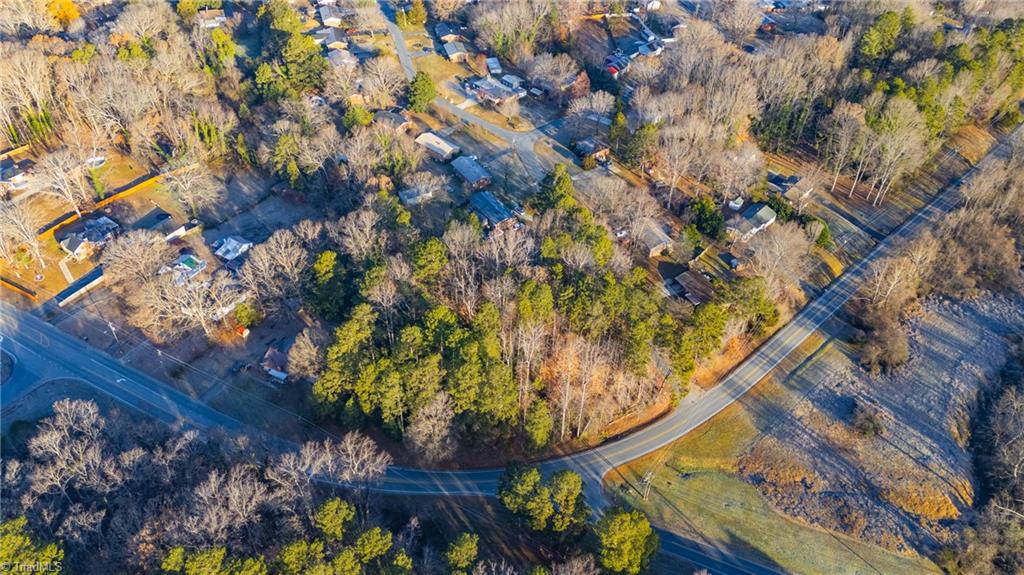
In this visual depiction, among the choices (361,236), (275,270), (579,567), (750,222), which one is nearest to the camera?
(579,567)

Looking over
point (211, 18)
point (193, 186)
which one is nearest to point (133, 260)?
point (193, 186)

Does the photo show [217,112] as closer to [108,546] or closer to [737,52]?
[108,546]

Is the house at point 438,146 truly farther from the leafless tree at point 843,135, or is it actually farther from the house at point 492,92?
the leafless tree at point 843,135

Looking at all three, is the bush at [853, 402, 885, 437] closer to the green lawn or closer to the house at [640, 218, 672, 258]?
the green lawn

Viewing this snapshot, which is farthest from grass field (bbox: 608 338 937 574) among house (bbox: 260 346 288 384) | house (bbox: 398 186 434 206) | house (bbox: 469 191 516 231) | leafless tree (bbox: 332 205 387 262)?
house (bbox: 398 186 434 206)

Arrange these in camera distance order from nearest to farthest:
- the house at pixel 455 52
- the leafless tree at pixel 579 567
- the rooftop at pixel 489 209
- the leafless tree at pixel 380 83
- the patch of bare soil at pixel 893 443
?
the leafless tree at pixel 579 567, the patch of bare soil at pixel 893 443, the rooftop at pixel 489 209, the leafless tree at pixel 380 83, the house at pixel 455 52

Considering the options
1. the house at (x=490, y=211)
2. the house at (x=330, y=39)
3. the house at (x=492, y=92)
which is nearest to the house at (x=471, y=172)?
the house at (x=490, y=211)

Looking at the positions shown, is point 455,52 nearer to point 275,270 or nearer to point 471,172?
point 471,172
